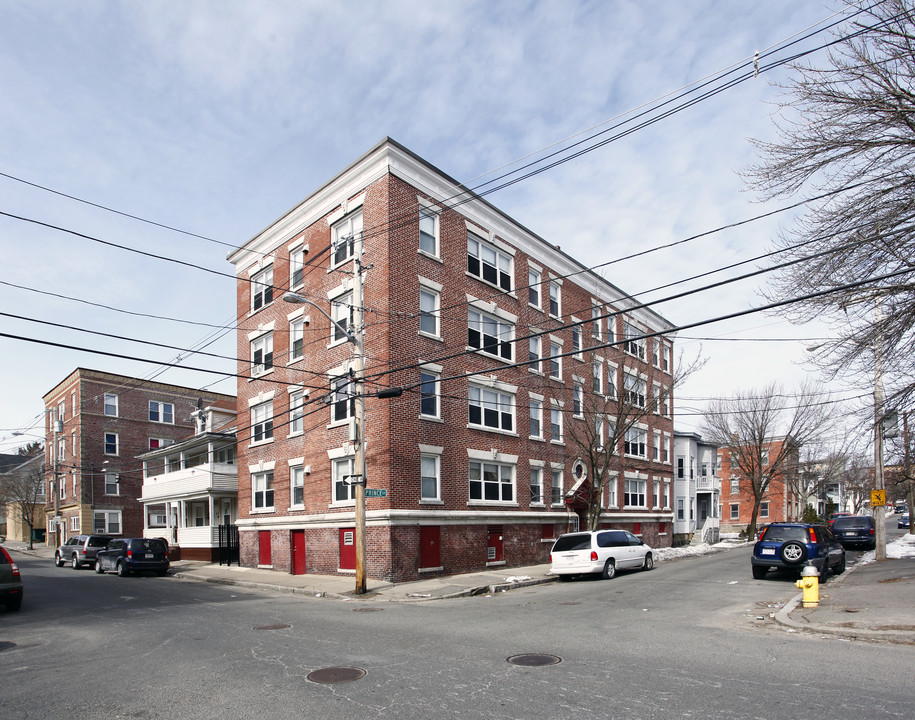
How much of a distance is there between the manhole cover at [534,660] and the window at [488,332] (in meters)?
18.2

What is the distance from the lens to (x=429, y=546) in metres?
24.0

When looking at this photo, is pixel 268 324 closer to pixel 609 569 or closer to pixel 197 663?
pixel 609 569

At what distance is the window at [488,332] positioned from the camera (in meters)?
28.0

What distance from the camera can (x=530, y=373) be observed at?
31078mm

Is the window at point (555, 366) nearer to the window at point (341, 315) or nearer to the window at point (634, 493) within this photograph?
the window at point (634, 493)

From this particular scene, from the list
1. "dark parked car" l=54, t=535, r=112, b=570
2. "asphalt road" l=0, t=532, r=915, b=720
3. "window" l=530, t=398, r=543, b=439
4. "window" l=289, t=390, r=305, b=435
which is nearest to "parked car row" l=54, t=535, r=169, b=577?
"dark parked car" l=54, t=535, r=112, b=570

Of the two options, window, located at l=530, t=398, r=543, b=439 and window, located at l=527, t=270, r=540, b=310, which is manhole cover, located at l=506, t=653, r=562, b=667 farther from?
window, located at l=527, t=270, r=540, b=310

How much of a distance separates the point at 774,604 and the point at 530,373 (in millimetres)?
16809

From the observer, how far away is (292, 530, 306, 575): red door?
2716 cm

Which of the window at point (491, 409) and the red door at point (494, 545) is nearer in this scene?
the red door at point (494, 545)

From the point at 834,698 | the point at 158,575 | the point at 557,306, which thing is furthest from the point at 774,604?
the point at 158,575

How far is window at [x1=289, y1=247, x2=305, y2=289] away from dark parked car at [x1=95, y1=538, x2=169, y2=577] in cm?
1255

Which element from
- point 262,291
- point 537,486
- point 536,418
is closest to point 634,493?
point 537,486

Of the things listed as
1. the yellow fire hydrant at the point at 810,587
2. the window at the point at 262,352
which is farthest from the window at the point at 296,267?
the yellow fire hydrant at the point at 810,587
